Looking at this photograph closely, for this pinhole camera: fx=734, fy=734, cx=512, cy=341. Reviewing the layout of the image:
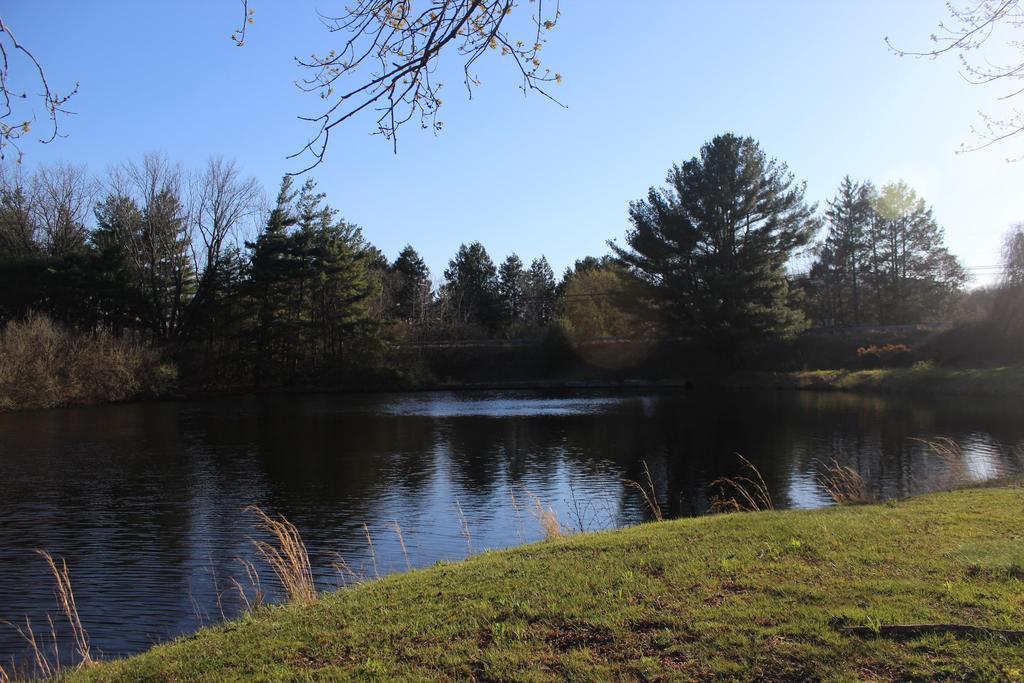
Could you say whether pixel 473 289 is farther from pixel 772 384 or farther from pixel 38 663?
pixel 38 663

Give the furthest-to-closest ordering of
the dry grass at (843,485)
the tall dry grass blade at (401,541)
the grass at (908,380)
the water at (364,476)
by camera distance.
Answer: the grass at (908,380)
the dry grass at (843,485)
the water at (364,476)
the tall dry grass blade at (401,541)

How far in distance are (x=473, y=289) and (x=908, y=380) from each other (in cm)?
5507

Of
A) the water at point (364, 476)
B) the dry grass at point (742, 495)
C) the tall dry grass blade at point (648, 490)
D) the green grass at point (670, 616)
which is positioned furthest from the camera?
the dry grass at point (742, 495)

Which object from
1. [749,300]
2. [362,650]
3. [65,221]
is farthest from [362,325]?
[362,650]

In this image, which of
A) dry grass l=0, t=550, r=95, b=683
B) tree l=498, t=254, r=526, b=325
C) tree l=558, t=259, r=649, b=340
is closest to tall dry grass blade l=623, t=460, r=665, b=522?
dry grass l=0, t=550, r=95, b=683

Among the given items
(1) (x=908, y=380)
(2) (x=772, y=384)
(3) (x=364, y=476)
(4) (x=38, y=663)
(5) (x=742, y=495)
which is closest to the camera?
(4) (x=38, y=663)

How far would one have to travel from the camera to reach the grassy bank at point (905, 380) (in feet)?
109

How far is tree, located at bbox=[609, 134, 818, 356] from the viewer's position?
146 ft

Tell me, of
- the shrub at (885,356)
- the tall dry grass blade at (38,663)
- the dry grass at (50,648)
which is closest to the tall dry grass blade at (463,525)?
the dry grass at (50,648)

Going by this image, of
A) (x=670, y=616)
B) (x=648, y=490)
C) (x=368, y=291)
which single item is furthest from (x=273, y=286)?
(x=670, y=616)

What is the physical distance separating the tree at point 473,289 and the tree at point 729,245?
33441 mm

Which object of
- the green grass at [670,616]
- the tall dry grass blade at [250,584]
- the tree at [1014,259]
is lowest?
the tall dry grass blade at [250,584]

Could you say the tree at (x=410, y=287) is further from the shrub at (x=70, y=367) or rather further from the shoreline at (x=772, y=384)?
the shrub at (x=70, y=367)

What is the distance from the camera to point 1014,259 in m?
38.3
